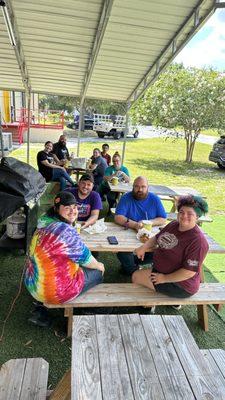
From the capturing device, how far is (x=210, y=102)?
14242 mm

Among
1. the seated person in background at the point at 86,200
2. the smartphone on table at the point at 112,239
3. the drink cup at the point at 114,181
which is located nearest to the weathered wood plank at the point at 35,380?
the smartphone on table at the point at 112,239

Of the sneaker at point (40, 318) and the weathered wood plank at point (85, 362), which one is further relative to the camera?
the sneaker at point (40, 318)

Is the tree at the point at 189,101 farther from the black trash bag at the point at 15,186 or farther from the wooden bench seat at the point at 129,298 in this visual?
the wooden bench seat at the point at 129,298

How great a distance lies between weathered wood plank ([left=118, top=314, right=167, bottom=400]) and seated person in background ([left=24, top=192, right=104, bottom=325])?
2.17 feet

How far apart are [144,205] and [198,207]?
1319 mm

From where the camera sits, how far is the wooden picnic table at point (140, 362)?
1.64m

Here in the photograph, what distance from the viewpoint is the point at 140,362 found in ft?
5.98

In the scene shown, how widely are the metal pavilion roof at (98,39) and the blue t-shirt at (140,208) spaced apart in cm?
276

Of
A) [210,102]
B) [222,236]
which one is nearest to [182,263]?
[222,236]

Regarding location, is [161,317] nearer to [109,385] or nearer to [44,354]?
[109,385]

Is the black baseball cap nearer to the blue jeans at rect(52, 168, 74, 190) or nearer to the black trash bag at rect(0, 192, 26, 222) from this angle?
the black trash bag at rect(0, 192, 26, 222)

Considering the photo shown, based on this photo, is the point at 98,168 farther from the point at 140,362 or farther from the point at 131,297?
the point at 140,362

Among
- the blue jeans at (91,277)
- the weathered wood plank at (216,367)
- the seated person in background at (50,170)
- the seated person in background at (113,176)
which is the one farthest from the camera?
the seated person in background at (50,170)

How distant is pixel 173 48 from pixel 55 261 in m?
5.03
